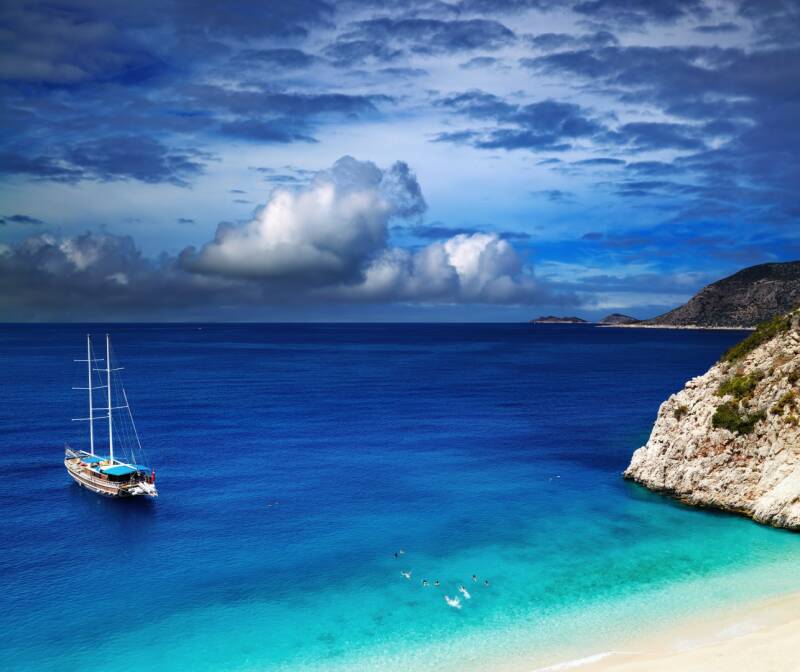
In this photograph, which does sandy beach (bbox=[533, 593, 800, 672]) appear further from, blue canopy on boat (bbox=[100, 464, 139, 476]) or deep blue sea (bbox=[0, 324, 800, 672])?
blue canopy on boat (bbox=[100, 464, 139, 476])

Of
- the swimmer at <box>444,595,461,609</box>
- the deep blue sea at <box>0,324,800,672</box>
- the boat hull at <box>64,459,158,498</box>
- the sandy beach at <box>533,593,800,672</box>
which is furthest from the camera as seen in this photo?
the boat hull at <box>64,459,158,498</box>

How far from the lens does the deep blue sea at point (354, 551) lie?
1362 inches

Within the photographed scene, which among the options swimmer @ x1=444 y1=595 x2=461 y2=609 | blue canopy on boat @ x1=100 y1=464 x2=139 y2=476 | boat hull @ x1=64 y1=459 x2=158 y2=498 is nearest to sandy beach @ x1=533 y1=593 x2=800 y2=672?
swimmer @ x1=444 y1=595 x2=461 y2=609

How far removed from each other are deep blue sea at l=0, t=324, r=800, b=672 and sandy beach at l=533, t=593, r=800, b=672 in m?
1.66

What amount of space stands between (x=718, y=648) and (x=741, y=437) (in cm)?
2473

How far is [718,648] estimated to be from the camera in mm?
31438

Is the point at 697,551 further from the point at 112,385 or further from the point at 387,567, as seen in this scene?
the point at 112,385

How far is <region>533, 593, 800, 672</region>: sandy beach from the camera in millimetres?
29688

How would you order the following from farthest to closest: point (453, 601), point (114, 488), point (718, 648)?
point (114, 488)
point (453, 601)
point (718, 648)

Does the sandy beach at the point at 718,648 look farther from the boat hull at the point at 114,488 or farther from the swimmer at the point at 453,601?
the boat hull at the point at 114,488

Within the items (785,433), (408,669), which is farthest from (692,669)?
(785,433)

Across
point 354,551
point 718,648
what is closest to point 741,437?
point 718,648

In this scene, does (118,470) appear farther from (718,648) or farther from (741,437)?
(741,437)

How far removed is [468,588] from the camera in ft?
133
